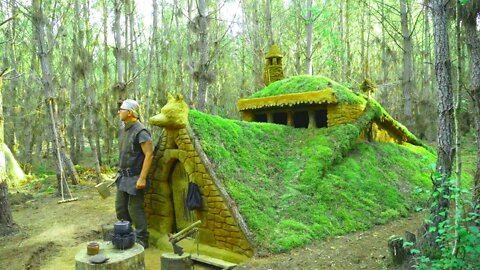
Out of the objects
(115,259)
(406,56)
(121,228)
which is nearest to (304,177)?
(121,228)

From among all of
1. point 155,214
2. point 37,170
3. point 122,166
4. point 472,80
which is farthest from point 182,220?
A: point 37,170

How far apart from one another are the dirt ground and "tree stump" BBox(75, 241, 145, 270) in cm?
121

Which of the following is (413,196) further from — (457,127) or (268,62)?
(268,62)

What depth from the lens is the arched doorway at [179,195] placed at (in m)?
6.95

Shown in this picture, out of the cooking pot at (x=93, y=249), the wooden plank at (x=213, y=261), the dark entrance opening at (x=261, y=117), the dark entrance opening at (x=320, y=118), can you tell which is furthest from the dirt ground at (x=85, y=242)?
the dark entrance opening at (x=261, y=117)

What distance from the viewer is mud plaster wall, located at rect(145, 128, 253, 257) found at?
5.92 metres

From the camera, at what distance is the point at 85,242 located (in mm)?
→ 7441

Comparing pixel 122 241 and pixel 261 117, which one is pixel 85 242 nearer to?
pixel 122 241

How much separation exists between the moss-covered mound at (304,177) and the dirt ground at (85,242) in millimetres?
293

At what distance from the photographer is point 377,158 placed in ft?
29.8

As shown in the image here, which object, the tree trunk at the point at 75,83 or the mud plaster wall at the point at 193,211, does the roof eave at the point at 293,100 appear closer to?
the mud plaster wall at the point at 193,211

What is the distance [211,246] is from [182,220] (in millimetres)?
1005

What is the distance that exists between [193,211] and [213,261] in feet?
3.52

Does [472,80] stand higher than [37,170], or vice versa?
[472,80]
